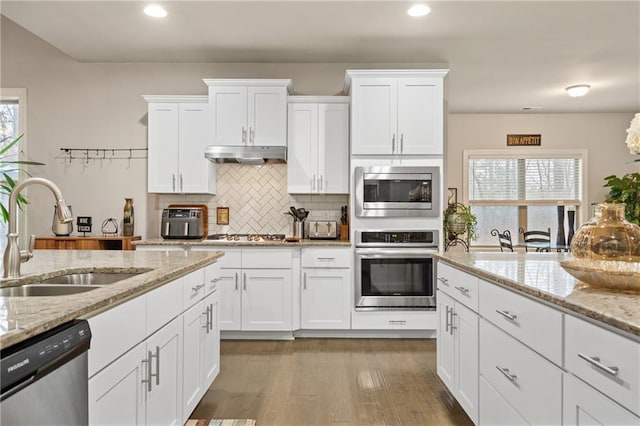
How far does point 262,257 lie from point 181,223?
3.01 feet

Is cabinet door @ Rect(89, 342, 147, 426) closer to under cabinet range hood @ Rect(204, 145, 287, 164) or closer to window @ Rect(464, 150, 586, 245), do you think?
under cabinet range hood @ Rect(204, 145, 287, 164)

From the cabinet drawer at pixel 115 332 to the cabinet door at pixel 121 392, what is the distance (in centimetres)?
3

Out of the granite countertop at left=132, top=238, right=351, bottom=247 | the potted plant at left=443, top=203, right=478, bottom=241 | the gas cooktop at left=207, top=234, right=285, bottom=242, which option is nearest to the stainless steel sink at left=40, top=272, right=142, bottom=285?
the granite countertop at left=132, top=238, right=351, bottom=247

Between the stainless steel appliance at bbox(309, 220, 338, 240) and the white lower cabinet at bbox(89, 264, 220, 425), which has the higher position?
the stainless steel appliance at bbox(309, 220, 338, 240)

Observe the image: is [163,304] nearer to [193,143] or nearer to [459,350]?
[459,350]

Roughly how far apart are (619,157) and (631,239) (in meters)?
7.16

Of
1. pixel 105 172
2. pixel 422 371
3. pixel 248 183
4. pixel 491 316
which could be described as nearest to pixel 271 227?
pixel 248 183

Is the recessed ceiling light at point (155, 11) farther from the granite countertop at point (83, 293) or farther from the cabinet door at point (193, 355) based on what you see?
the cabinet door at point (193, 355)

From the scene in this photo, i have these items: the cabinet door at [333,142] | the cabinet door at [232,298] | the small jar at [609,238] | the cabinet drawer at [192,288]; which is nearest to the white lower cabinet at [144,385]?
the cabinet drawer at [192,288]

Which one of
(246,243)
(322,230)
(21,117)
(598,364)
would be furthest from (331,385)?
(21,117)

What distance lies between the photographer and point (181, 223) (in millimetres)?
4086

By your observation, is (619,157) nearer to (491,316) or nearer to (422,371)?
(422,371)

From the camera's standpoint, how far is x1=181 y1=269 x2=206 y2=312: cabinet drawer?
2.05 meters

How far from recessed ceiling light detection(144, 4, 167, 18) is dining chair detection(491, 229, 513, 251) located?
16.3 ft
